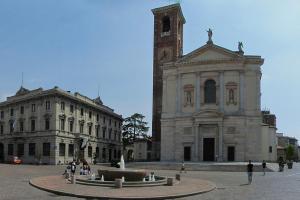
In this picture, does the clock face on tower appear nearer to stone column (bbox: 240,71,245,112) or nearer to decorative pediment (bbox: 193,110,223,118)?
decorative pediment (bbox: 193,110,223,118)

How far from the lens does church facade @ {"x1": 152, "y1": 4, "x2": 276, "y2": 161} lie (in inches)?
2437

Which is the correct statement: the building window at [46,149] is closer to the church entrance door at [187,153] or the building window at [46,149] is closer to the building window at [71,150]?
the building window at [71,150]

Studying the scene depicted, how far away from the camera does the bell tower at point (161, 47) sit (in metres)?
73.4

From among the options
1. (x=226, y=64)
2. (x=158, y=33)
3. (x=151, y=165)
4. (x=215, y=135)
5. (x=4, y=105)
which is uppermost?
(x=158, y=33)

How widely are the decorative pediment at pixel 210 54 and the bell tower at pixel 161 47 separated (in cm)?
619

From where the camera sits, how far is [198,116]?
63.3 m

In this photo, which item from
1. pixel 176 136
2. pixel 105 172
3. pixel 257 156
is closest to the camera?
pixel 105 172

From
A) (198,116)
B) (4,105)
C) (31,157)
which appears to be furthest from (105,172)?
(4,105)

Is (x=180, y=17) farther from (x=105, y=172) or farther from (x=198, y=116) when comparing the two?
(x=105, y=172)

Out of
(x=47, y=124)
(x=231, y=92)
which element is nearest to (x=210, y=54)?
(x=231, y=92)

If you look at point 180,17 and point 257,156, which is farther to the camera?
point 180,17

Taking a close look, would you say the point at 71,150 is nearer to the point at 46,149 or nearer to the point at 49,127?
the point at 46,149

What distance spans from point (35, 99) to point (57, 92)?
537 cm

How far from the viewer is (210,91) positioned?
2549 inches
